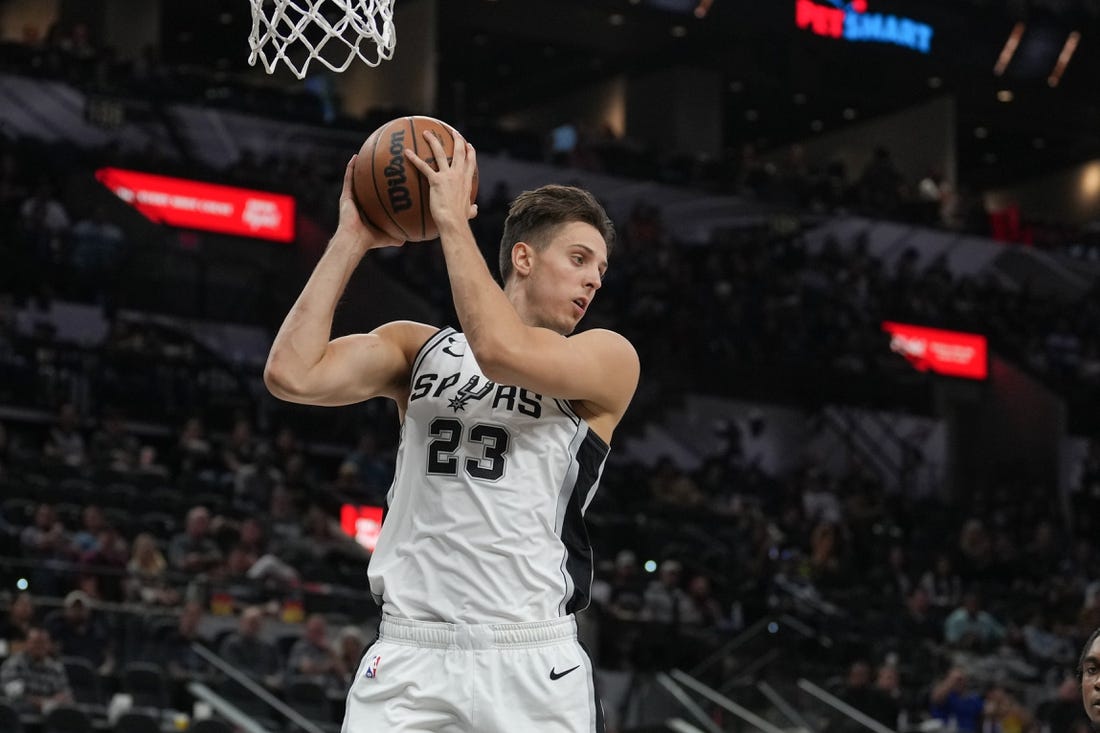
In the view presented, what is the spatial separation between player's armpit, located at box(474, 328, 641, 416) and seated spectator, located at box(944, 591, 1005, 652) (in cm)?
1331

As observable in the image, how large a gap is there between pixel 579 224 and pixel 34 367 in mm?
15608

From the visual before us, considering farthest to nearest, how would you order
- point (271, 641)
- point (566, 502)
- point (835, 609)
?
point (835, 609), point (271, 641), point (566, 502)

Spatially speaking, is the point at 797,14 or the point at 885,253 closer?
the point at 797,14

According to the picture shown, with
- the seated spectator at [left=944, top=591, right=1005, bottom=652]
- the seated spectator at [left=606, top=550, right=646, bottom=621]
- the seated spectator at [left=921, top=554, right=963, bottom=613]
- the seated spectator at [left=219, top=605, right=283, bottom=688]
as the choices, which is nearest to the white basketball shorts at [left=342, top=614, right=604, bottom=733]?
the seated spectator at [left=219, top=605, right=283, bottom=688]

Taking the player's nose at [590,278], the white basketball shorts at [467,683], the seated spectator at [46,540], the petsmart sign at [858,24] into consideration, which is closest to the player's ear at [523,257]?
the player's nose at [590,278]

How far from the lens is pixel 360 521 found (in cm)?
1669

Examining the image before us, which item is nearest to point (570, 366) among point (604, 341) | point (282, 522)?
point (604, 341)

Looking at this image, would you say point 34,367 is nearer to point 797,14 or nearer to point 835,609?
point 835,609

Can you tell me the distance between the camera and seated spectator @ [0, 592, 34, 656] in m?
11.8

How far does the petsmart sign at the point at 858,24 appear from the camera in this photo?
83.9ft

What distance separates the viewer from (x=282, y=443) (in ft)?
59.0

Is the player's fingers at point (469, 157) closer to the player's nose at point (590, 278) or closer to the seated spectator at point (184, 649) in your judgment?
the player's nose at point (590, 278)

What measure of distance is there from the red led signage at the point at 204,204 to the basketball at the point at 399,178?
64.1 ft

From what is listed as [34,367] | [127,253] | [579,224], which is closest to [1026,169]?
[127,253]
